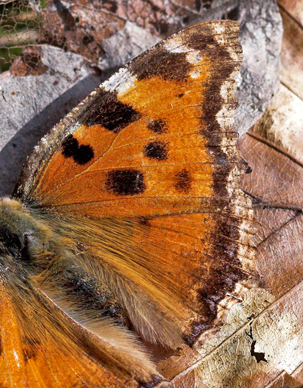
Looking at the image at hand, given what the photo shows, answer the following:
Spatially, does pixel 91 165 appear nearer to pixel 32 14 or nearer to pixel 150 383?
pixel 150 383

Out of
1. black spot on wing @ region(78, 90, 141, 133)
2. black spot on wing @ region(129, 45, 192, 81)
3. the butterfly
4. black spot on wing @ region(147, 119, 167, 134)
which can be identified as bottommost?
the butterfly

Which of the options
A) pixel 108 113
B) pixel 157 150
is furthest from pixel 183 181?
pixel 108 113

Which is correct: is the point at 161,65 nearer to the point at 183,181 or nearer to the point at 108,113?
the point at 108,113

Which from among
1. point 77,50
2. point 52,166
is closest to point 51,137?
point 52,166

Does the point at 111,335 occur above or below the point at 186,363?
above

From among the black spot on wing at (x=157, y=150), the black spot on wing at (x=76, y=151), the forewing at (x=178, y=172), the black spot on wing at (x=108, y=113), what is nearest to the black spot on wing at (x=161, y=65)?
the forewing at (x=178, y=172)

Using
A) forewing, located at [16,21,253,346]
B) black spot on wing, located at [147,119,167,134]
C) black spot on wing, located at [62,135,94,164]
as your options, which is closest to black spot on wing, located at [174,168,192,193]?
forewing, located at [16,21,253,346]

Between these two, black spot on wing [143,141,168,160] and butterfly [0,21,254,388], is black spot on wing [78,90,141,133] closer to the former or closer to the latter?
butterfly [0,21,254,388]
